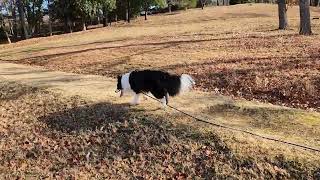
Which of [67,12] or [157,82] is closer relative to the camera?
[157,82]

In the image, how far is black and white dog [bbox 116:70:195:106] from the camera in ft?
35.2

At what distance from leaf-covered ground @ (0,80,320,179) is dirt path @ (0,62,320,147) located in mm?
639

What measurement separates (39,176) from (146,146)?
2297 mm

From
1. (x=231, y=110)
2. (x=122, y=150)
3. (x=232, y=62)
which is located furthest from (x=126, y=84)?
(x=232, y=62)

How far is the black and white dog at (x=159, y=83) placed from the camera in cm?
1072

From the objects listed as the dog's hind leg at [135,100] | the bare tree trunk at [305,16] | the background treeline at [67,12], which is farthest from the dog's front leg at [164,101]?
the background treeline at [67,12]

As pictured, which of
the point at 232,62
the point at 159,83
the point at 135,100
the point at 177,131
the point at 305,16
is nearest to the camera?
the point at 177,131

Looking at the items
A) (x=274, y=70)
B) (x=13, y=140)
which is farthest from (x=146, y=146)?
(x=274, y=70)

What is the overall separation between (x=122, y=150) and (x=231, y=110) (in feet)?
9.66

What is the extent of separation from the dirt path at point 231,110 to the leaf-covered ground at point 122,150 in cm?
64

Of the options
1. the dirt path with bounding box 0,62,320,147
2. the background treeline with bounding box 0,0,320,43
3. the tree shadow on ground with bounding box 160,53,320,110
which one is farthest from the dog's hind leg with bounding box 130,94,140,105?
the background treeline with bounding box 0,0,320,43

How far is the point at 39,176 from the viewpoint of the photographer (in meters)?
9.92

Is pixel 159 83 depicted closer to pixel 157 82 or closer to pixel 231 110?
pixel 157 82

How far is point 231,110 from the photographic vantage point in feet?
37.5
